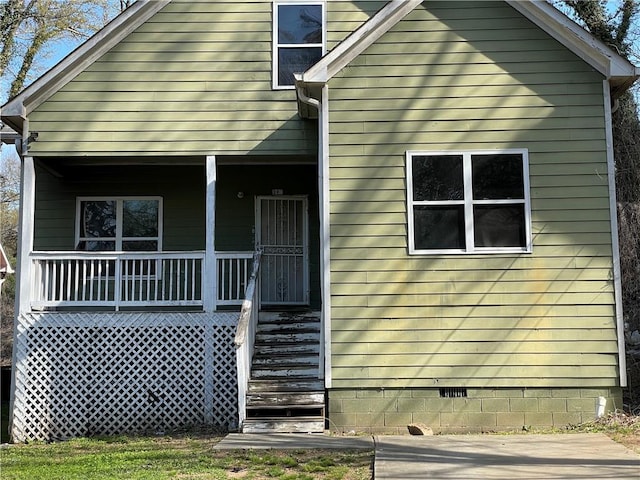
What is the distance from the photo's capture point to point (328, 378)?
24.1 feet

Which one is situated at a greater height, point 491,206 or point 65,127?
point 65,127

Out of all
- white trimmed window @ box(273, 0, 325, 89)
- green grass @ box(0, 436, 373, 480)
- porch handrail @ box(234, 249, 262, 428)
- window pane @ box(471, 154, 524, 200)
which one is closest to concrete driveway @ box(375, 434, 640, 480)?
green grass @ box(0, 436, 373, 480)

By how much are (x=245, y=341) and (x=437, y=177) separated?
10.6ft

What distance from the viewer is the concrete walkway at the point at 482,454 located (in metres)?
5.04

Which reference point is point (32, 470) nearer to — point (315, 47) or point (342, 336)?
point (342, 336)

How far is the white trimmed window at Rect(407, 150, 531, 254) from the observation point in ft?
24.5

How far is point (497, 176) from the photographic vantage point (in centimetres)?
756

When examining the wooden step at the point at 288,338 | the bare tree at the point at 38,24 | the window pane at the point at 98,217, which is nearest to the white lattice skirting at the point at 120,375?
the wooden step at the point at 288,338

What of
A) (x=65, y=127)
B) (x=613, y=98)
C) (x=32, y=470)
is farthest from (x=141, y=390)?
(x=613, y=98)

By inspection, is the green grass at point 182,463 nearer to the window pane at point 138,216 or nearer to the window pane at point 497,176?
the window pane at point 497,176

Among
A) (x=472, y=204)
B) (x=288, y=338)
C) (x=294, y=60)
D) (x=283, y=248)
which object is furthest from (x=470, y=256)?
(x=294, y=60)

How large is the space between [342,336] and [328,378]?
1.80ft

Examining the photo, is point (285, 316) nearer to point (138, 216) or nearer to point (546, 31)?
point (138, 216)

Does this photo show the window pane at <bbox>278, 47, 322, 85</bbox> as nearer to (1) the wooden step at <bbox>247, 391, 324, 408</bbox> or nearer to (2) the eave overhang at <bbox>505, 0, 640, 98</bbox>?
(2) the eave overhang at <bbox>505, 0, 640, 98</bbox>
